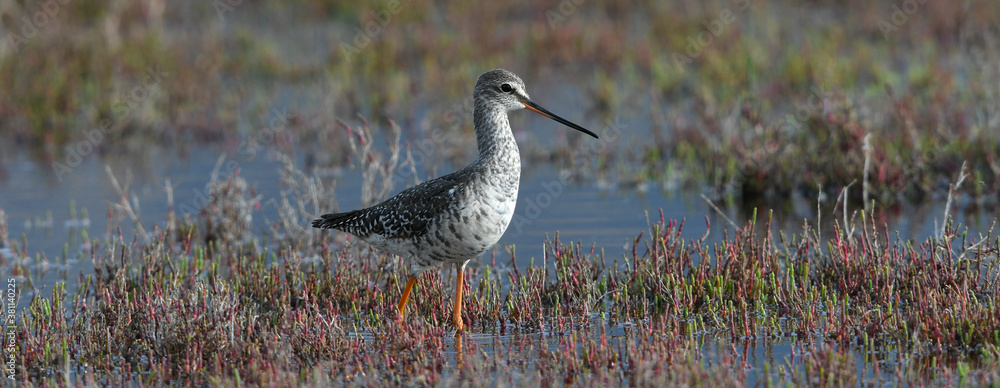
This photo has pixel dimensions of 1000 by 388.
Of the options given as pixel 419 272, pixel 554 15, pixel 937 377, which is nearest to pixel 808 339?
pixel 937 377

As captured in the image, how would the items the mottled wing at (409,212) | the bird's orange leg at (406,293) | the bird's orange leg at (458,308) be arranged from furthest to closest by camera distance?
the bird's orange leg at (406,293) → the bird's orange leg at (458,308) → the mottled wing at (409,212)

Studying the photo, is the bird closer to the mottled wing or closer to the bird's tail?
the mottled wing

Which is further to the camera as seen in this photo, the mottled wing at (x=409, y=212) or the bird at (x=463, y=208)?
the mottled wing at (x=409, y=212)

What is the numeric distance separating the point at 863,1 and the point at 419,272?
1398 centimetres

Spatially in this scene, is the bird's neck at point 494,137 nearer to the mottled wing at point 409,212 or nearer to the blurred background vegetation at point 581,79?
the mottled wing at point 409,212

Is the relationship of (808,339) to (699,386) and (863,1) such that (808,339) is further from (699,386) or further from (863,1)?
(863,1)

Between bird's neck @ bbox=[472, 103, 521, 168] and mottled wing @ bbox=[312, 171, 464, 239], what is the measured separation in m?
0.22

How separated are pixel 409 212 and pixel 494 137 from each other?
2.05 ft

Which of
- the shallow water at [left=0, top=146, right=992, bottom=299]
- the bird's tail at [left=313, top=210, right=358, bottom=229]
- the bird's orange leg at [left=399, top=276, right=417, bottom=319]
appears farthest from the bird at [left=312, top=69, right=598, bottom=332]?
the shallow water at [left=0, top=146, right=992, bottom=299]

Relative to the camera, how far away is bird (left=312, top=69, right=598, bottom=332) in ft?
20.6

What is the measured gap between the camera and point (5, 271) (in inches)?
331

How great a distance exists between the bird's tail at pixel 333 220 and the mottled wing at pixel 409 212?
3cm

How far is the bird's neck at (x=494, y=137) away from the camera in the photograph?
6.42m

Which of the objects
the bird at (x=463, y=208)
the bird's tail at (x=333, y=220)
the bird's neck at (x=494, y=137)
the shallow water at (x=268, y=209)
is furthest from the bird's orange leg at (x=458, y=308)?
the shallow water at (x=268, y=209)
